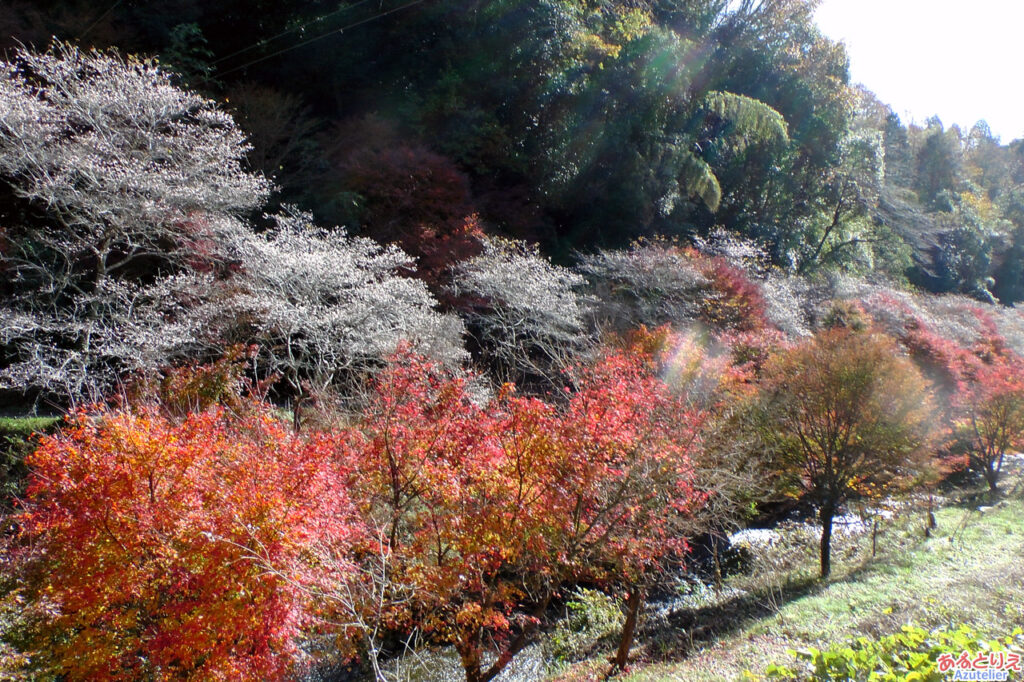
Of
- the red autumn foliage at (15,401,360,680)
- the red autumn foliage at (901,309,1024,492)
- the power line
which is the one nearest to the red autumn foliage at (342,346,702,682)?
the red autumn foliage at (15,401,360,680)

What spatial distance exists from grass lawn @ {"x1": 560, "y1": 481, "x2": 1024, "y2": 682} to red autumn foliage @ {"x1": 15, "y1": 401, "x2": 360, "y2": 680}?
4800mm

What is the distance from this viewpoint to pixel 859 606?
8.98 metres

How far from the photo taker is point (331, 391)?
12.1 metres

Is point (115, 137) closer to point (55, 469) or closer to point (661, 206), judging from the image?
point (55, 469)

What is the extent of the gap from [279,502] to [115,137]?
9392 mm

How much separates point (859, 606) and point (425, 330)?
893 cm

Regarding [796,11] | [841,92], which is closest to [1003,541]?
[841,92]

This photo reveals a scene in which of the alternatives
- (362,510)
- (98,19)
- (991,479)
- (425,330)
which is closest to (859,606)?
(362,510)

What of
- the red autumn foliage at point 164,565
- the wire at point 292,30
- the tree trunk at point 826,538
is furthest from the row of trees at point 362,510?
the wire at point 292,30

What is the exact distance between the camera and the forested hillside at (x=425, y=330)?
21.1 feet

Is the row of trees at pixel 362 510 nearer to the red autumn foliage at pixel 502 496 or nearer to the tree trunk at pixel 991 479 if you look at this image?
the red autumn foliage at pixel 502 496

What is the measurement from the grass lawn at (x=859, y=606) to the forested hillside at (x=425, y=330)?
0.89 metres

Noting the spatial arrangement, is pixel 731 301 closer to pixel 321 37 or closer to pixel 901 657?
pixel 901 657

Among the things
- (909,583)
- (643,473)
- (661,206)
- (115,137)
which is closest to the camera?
(643,473)
